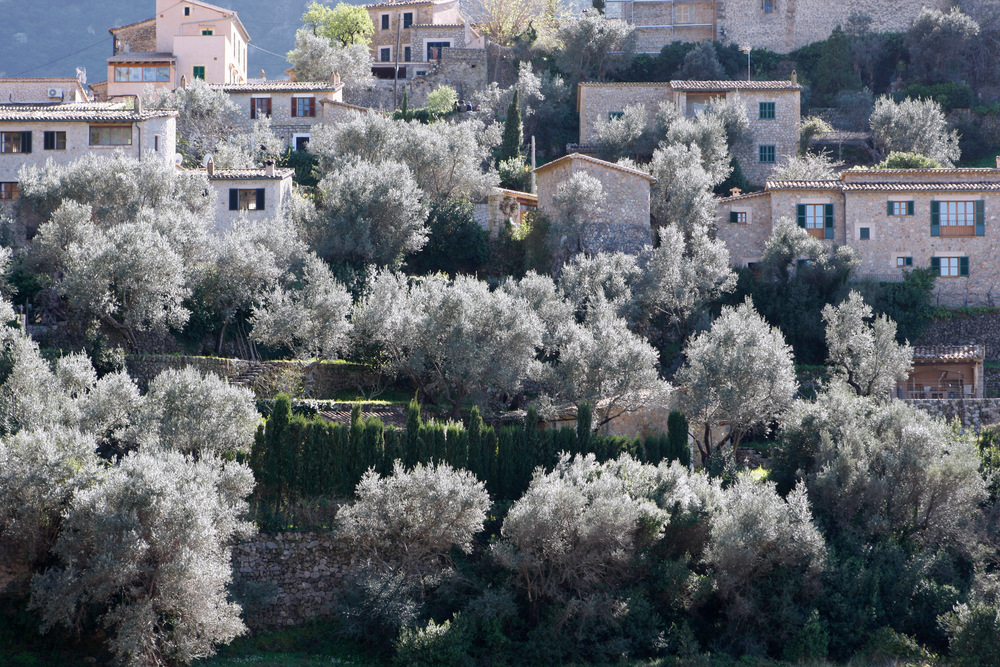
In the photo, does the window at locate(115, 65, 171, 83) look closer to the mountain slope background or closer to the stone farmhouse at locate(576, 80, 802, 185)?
the stone farmhouse at locate(576, 80, 802, 185)

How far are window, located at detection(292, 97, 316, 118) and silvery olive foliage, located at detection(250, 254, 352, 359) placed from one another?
23.4 metres

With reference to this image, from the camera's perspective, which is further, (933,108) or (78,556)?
(933,108)

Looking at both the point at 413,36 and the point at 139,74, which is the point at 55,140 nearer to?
the point at 139,74

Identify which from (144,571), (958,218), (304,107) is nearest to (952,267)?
(958,218)

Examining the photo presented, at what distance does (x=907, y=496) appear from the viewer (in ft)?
116

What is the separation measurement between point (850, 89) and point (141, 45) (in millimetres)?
41709

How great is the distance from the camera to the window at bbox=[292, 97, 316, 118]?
63.7 meters

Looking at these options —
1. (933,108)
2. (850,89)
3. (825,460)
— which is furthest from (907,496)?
(850,89)

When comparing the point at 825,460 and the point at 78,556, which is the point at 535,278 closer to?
the point at 825,460

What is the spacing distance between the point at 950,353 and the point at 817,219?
29.5 feet

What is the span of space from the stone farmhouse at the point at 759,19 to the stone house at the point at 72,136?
109 feet

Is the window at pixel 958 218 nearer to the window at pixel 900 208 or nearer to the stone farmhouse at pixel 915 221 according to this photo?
the stone farmhouse at pixel 915 221

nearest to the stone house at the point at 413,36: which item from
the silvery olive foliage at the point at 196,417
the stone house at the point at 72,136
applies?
the stone house at the point at 72,136

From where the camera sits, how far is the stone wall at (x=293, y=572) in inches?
1336
